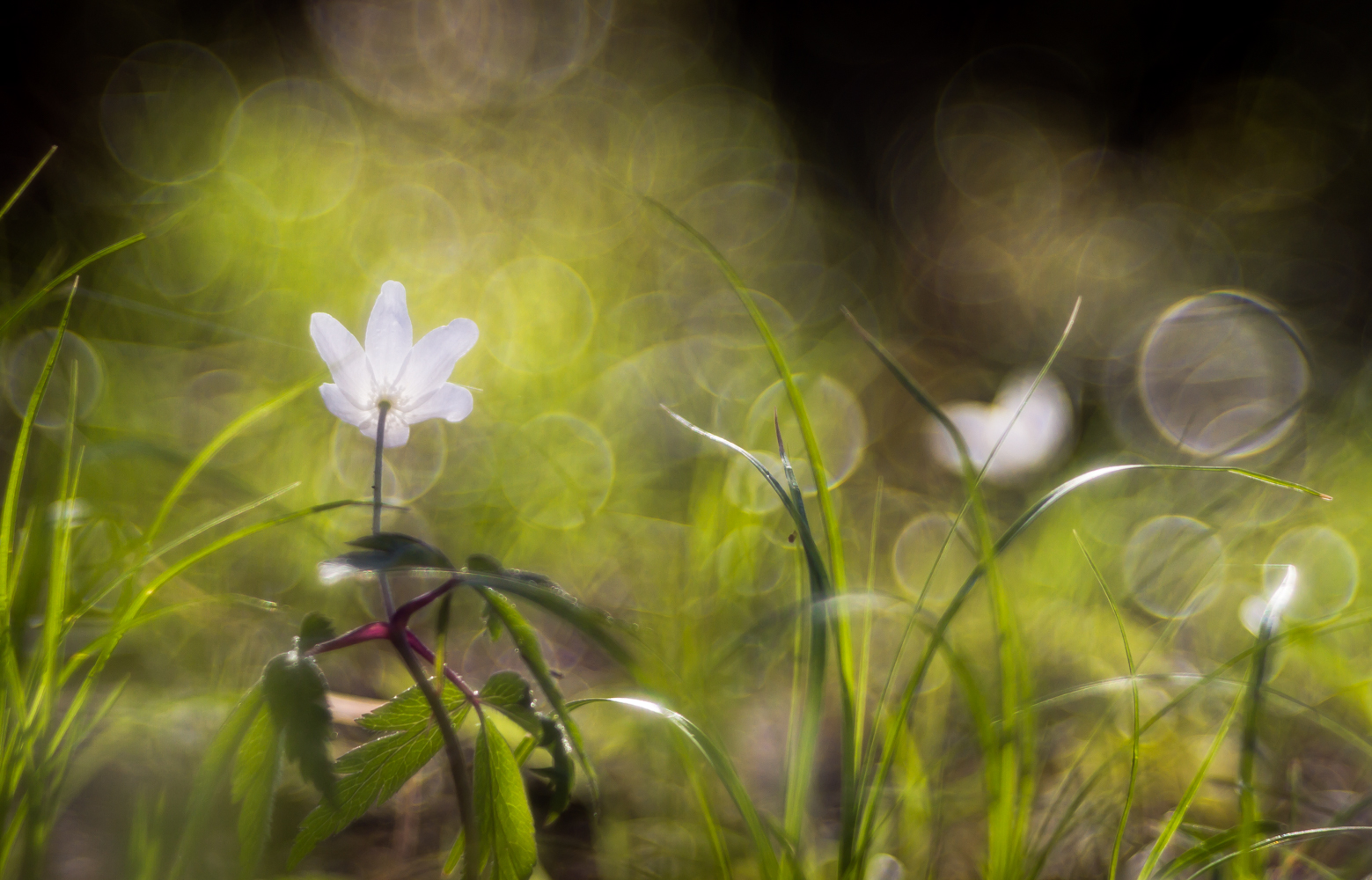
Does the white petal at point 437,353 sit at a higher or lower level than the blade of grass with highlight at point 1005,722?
higher

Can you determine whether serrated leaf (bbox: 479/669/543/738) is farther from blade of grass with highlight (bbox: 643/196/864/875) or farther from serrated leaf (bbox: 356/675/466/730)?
blade of grass with highlight (bbox: 643/196/864/875)

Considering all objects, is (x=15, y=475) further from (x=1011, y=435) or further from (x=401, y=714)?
(x=1011, y=435)

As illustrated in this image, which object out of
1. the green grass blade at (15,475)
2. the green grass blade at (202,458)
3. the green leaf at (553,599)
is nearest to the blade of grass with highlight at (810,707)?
the green leaf at (553,599)

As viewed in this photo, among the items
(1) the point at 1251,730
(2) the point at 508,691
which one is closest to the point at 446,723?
(2) the point at 508,691

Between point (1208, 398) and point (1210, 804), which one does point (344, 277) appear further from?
point (1208, 398)

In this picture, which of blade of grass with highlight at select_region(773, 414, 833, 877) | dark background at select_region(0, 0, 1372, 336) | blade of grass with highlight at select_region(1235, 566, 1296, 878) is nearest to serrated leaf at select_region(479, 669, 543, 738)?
blade of grass with highlight at select_region(773, 414, 833, 877)

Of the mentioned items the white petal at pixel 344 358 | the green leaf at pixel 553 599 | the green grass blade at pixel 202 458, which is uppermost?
the white petal at pixel 344 358

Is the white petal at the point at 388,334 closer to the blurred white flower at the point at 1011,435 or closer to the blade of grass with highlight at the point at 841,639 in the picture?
the blade of grass with highlight at the point at 841,639

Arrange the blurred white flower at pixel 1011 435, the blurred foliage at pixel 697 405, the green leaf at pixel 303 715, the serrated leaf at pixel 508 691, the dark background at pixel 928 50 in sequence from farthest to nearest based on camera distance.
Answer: the dark background at pixel 928 50 → the blurred white flower at pixel 1011 435 → the blurred foliage at pixel 697 405 → the serrated leaf at pixel 508 691 → the green leaf at pixel 303 715
